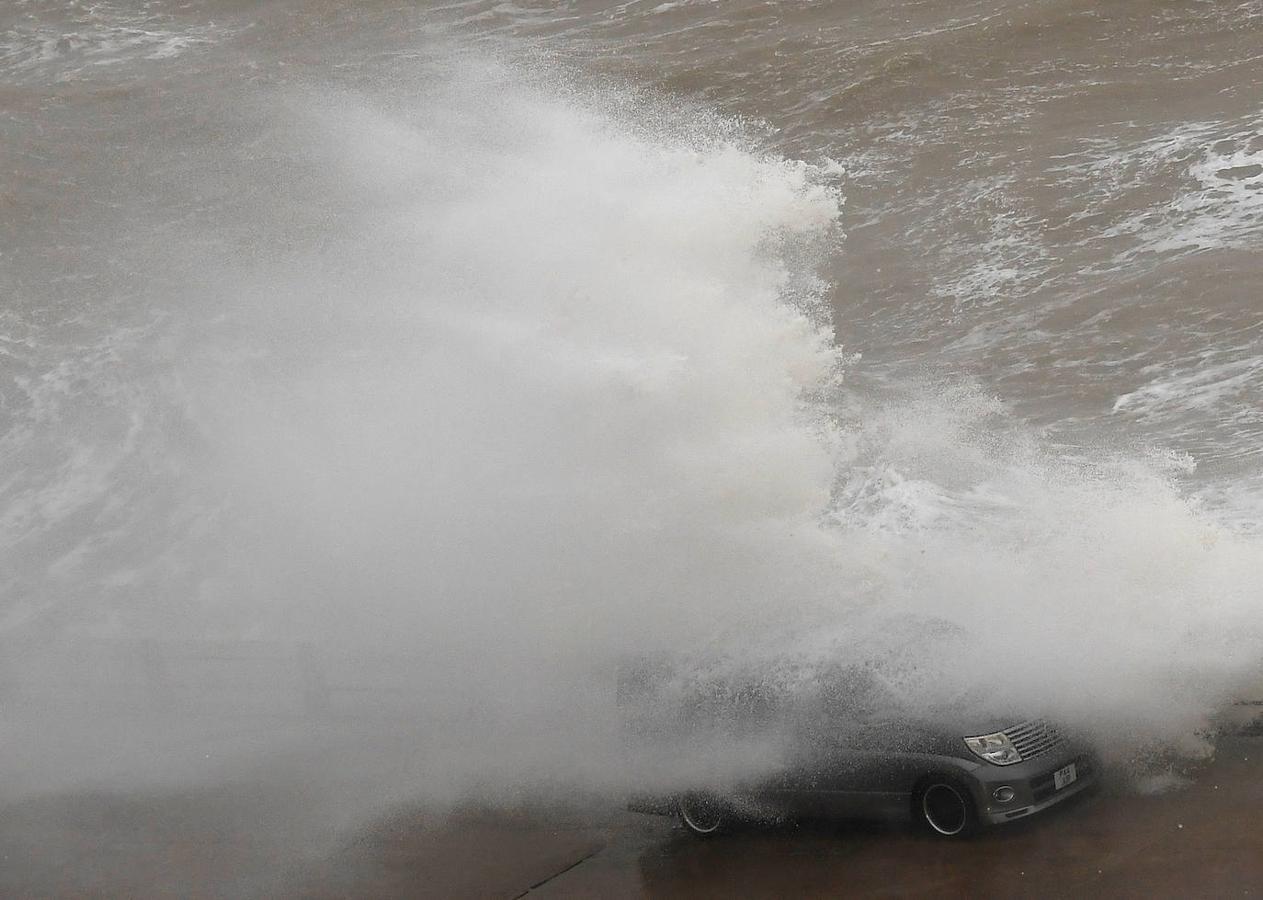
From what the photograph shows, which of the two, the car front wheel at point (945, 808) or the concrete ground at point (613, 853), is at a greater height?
the car front wheel at point (945, 808)

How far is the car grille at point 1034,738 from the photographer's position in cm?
798

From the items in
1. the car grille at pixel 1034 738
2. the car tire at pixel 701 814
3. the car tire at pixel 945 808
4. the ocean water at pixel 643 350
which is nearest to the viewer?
the car tire at pixel 945 808

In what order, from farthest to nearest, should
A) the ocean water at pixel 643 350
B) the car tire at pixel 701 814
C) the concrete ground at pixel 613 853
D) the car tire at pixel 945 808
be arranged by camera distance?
the ocean water at pixel 643 350
the car tire at pixel 701 814
the car tire at pixel 945 808
the concrete ground at pixel 613 853

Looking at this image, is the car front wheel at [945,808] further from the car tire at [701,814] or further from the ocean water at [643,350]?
the car tire at [701,814]

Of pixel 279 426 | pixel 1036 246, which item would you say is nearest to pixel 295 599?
pixel 279 426

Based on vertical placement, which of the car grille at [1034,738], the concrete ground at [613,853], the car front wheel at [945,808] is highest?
the car grille at [1034,738]

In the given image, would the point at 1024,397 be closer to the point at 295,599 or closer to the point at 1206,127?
the point at 1206,127

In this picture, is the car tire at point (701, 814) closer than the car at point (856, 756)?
No

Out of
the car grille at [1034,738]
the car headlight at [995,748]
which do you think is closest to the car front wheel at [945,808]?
the car headlight at [995,748]

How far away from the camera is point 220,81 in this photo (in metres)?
28.1

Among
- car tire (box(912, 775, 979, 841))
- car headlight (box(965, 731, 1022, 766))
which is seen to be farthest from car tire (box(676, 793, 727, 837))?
car headlight (box(965, 731, 1022, 766))

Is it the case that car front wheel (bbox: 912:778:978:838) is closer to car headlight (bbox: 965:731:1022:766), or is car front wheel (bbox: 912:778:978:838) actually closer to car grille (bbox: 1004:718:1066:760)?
car headlight (bbox: 965:731:1022:766)

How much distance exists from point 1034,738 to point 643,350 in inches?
242

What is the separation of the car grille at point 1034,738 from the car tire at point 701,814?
2.09 metres
